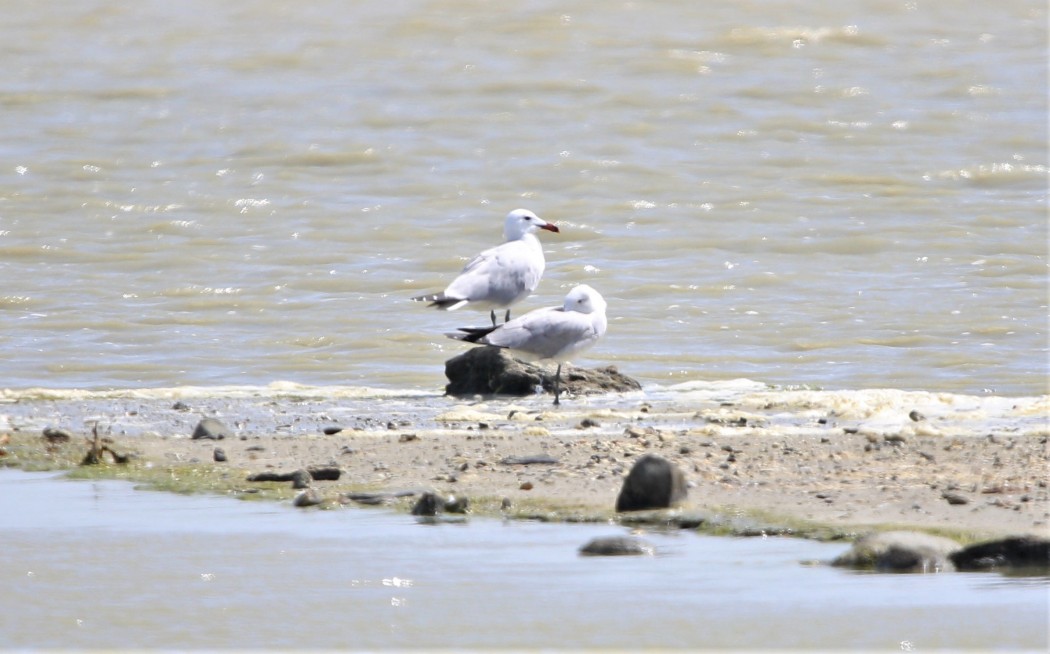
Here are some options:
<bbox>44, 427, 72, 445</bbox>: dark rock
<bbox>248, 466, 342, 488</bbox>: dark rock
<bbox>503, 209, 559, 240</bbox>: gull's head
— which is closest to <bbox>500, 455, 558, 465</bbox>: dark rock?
<bbox>248, 466, 342, 488</bbox>: dark rock

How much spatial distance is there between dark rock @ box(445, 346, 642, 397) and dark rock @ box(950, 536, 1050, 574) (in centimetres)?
431

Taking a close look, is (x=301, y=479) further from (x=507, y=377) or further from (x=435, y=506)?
(x=507, y=377)

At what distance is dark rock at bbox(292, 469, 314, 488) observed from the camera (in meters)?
5.79

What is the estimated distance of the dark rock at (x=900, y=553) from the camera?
14.2ft

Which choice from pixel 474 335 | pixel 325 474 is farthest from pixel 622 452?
pixel 474 335

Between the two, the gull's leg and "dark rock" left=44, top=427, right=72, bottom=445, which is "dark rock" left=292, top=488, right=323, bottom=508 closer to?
"dark rock" left=44, top=427, right=72, bottom=445

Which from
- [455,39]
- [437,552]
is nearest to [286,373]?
[437,552]

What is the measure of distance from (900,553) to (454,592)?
45.0 inches

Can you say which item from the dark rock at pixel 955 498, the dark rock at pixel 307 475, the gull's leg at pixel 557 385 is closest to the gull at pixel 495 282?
the gull's leg at pixel 557 385

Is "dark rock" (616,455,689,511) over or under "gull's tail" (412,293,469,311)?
under

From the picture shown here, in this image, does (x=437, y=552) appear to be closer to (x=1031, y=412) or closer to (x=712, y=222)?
(x=1031, y=412)

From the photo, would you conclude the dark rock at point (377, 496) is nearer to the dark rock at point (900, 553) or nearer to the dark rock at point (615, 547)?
the dark rock at point (615, 547)

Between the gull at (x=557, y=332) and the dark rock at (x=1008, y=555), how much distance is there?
14.0ft

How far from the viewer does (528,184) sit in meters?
16.2
